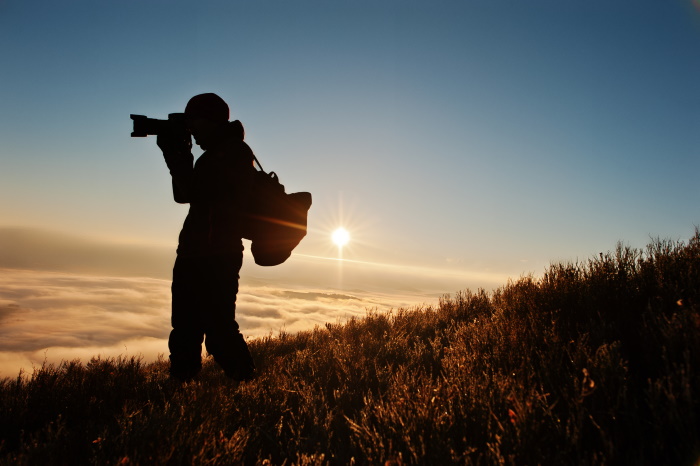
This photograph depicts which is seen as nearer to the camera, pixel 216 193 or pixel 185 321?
pixel 216 193

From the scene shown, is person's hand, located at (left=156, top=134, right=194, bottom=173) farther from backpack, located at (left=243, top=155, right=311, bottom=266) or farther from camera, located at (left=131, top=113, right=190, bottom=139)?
backpack, located at (left=243, top=155, right=311, bottom=266)

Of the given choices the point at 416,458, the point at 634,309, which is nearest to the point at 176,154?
the point at 416,458

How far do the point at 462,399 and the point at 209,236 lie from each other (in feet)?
8.10

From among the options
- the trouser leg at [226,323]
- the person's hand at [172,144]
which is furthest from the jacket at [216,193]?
the trouser leg at [226,323]

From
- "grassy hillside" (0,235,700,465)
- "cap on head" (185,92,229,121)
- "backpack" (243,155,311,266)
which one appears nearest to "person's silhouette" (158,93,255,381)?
"cap on head" (185,92,229,121)

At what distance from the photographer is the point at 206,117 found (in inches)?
139

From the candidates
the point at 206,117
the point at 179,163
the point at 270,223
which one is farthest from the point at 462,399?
the point at 206,117

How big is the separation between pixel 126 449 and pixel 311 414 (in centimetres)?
123

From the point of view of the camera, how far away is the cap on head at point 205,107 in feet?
11.5

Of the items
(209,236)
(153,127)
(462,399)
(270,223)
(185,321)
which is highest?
(153,127)

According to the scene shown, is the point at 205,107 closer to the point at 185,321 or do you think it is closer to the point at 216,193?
the point at 216,193

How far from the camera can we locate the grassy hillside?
1816 millimetres

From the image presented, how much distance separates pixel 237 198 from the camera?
3.32 m

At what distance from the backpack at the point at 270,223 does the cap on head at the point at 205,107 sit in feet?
2.32
